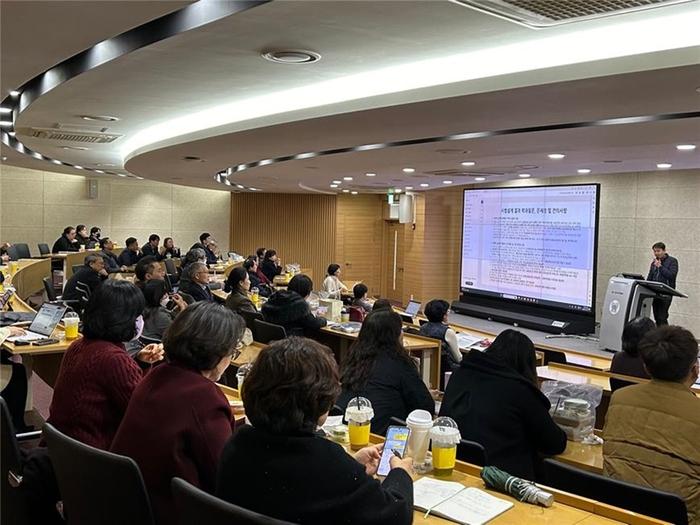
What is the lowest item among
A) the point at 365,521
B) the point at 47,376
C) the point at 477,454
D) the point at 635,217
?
the point at 47,376

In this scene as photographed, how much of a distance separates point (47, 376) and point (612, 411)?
4.56m

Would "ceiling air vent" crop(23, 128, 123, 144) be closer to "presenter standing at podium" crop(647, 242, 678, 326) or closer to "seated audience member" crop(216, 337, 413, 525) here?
"seated audience member" crop(216, 337, 413, 525)

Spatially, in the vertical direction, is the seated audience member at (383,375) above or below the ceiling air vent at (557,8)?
below

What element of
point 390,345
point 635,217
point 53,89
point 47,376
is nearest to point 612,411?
point 390,345

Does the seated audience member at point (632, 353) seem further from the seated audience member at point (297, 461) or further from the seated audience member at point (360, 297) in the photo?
the seated audience member at point (360, 297)

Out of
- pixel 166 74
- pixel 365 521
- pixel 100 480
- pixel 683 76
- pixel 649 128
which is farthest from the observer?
pixel 649 128

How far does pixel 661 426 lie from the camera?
257 centimetres

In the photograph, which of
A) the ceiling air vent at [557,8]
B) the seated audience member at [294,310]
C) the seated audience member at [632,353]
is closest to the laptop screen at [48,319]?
the seated audience member at [294,310]

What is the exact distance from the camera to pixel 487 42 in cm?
346

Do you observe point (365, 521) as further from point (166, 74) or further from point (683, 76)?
point (166, 74)

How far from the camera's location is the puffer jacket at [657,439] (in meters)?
2.48

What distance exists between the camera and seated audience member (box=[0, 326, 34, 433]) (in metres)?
4.71

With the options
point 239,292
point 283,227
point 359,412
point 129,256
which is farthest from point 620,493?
point 283,227

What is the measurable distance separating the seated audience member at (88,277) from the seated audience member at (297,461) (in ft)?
21.8
